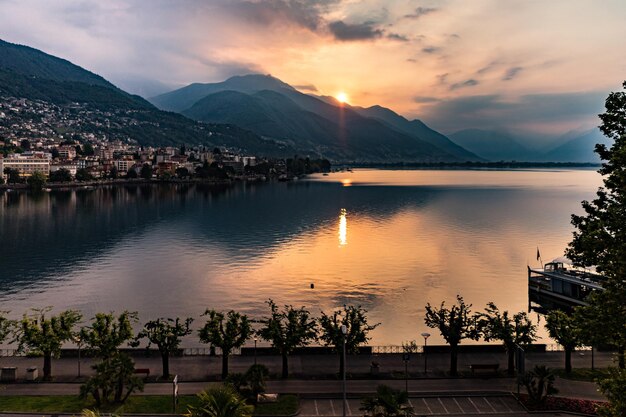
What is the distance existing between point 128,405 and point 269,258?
209ft

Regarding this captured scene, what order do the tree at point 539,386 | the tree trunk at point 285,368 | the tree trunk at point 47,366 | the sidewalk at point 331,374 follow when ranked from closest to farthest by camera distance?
the tree at point 539,386 < the sidewalk at point 331,374 < the tree trunk at point 47,366 < the tree trunk at point 285,368

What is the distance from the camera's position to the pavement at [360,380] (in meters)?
32.3

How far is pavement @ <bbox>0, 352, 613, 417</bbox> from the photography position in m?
32.3

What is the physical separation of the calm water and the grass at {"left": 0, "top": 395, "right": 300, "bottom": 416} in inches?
883

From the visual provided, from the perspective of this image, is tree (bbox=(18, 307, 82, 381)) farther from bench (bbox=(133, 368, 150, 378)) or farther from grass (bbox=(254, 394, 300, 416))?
grass (bbox=(254, 394, 300, 416))

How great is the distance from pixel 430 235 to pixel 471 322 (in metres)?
83.3

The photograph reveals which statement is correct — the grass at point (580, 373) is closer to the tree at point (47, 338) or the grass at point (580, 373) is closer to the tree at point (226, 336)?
the tree at point (226, 336)

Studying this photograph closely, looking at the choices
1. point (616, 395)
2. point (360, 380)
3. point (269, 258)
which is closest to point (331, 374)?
point (360, 380)

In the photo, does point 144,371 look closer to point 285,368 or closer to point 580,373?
point 285,368

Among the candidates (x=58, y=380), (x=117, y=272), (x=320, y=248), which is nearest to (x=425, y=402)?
(x=58, y=380)

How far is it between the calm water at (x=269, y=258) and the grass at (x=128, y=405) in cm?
2242

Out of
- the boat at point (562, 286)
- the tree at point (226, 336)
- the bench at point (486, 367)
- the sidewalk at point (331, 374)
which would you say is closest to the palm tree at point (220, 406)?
the sidewalk at point (331, 374)

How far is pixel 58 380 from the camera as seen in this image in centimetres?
→ 3581

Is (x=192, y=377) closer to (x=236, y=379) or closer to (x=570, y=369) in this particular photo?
(x=236, y=379)
